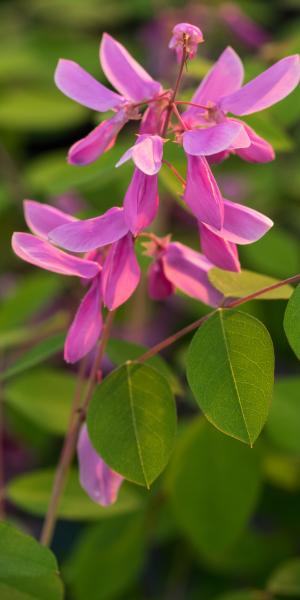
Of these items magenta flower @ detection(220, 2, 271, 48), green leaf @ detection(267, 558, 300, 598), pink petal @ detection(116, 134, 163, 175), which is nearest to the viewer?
pink petal @ detection(116, 134, 163, 175)

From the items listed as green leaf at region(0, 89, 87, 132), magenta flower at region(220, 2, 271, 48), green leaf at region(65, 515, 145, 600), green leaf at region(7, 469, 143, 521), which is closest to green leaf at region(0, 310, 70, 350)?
green leaf at region(7, 469, 143, 521)

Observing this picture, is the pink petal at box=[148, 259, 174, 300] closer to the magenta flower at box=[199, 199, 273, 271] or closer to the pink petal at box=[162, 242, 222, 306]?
the pink petal at box=[162, 242, 222, 306]

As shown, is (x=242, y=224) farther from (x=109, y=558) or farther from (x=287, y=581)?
(x=109, y=558)

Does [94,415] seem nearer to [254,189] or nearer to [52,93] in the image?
[254,189]

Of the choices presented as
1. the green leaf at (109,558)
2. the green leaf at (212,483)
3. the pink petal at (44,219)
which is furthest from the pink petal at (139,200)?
the green leaf at (109,558)

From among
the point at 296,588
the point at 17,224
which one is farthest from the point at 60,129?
the point at 296,588

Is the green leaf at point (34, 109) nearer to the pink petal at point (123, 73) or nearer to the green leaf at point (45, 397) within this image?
the green leaf at point (45, 397)
